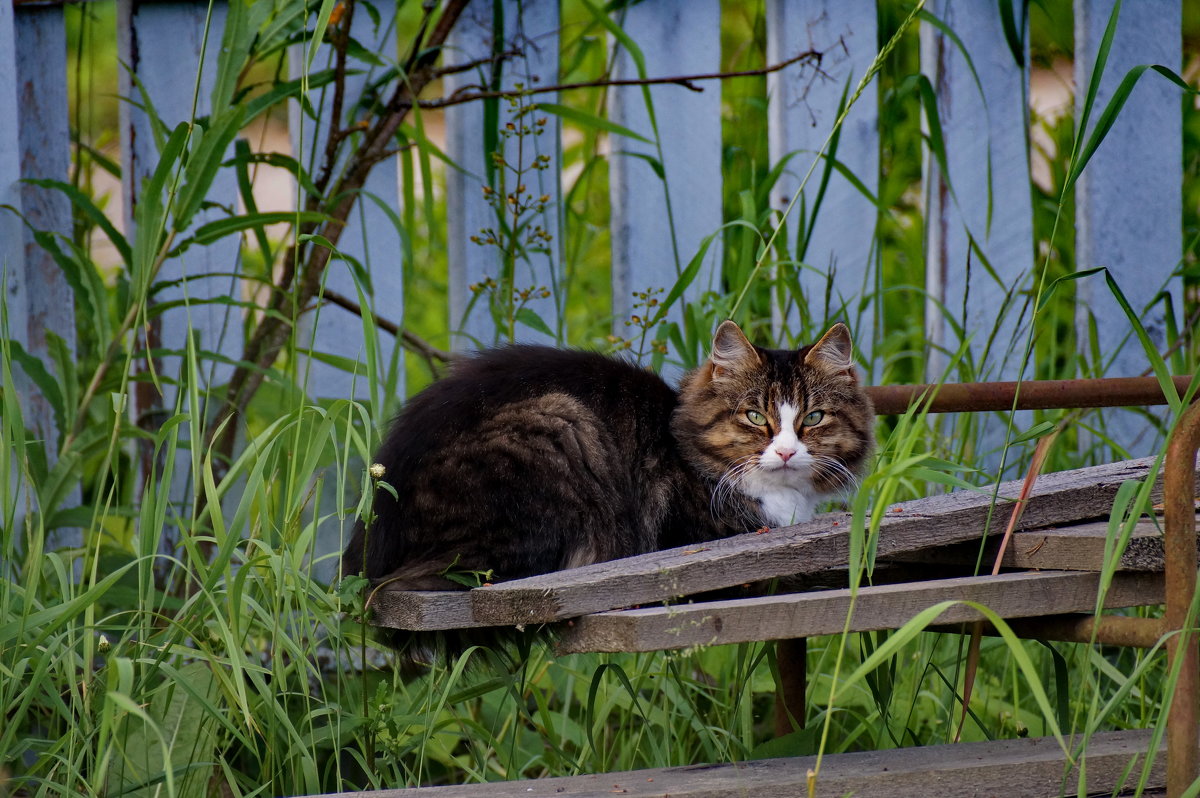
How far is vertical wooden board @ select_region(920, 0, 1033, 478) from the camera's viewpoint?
295cm

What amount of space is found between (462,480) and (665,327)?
30.4 inches

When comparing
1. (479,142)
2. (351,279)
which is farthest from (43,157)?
(479,142)

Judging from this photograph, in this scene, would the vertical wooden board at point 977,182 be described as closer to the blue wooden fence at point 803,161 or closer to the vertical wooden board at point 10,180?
the blue wooden fence at point 803,161

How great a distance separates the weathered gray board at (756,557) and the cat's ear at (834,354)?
57 cm

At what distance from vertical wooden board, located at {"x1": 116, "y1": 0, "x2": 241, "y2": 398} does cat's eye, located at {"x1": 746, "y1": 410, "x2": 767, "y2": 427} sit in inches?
48.5

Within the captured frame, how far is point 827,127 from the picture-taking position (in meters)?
2.97

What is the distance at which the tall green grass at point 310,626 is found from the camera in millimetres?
1516

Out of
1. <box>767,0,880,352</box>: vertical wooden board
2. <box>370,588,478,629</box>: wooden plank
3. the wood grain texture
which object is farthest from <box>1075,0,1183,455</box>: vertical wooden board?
<box>370,588,478,629</box>: wooden plank

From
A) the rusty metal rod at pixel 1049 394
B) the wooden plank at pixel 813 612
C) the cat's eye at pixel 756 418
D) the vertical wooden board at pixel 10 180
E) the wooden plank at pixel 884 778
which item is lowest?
the wooden plank at pixel 884 778

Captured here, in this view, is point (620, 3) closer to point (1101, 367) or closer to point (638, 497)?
point (638, 497)

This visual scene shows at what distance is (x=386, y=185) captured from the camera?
113 inches

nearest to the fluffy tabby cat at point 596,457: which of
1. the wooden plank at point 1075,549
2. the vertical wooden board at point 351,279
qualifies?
the wooden plank at point 1075,549

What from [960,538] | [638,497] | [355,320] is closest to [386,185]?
[355,320]

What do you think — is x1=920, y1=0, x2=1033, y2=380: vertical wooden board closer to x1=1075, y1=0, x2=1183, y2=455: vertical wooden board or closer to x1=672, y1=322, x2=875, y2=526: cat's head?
x1=1075, y1=0, x2=1183, y2=455: vertical wooden board
